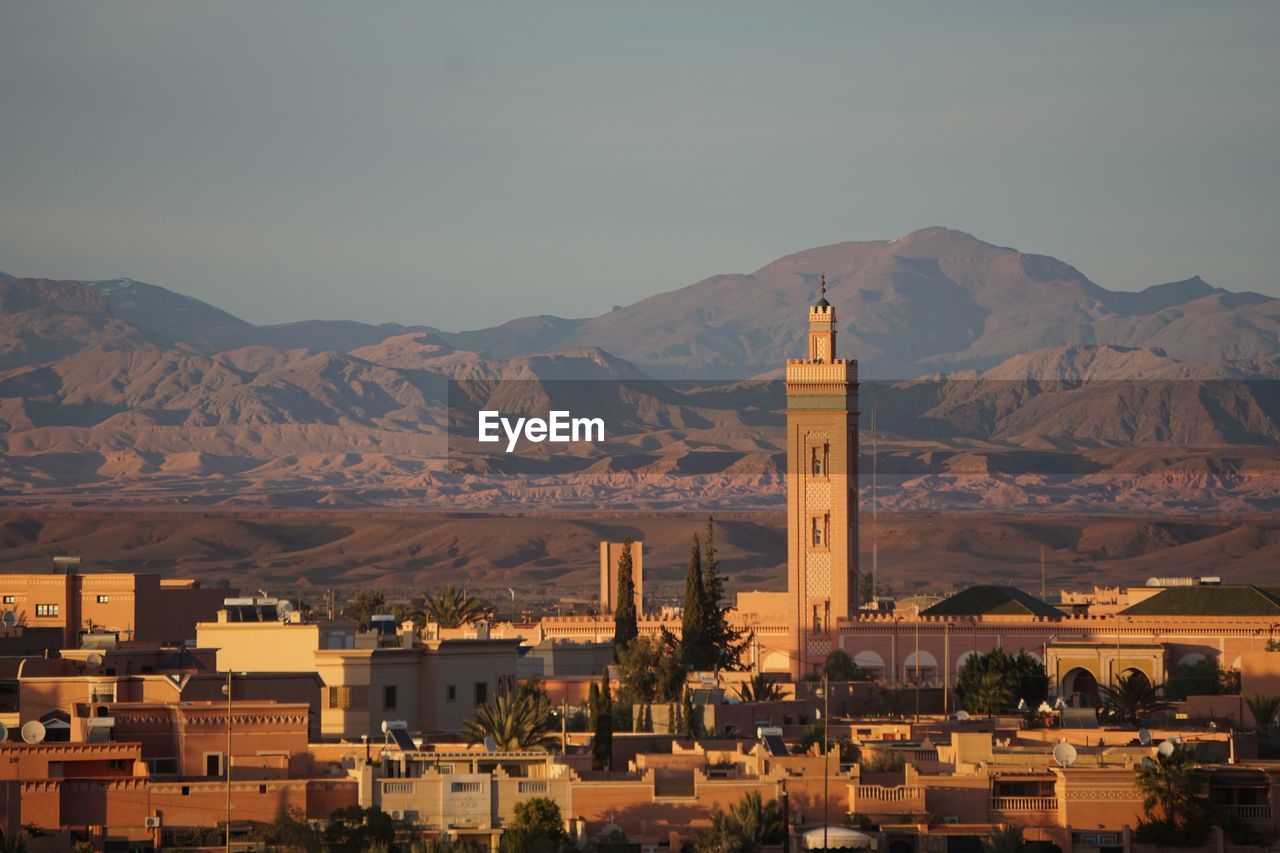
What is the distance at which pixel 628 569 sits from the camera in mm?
86250

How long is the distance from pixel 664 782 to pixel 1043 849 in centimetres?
616

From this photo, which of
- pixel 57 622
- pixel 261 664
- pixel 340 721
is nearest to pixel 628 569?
pixel 57 622

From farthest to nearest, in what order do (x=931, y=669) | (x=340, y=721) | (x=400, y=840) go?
(x=931, y=669) → (x=340, y=721) → (x=400, y=840)

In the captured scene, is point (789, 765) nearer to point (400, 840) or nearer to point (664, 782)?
point (664, 782)

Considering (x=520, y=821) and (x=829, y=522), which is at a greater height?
(x=829, y=522)

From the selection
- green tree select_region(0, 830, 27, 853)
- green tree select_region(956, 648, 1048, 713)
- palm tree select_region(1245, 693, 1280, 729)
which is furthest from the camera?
green tree select_region(956, 648, 1048, 713)

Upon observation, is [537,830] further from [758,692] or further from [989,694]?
[989,694]

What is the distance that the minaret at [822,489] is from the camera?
103 m

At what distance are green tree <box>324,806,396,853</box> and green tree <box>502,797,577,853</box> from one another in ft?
5.92

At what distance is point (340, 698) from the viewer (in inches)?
2334

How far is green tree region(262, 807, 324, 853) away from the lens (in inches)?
1673

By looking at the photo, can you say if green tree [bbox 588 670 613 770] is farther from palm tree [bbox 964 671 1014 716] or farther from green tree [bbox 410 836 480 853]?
palm tree [bbox 964 671 1014 716]

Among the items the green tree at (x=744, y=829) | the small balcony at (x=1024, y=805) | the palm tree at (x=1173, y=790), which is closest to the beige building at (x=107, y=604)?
the green tree at (x=744, y=829)

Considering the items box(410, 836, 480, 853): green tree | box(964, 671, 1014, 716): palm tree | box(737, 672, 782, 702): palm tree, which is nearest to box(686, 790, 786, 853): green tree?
box(410, 836, 480, 853): green tree
